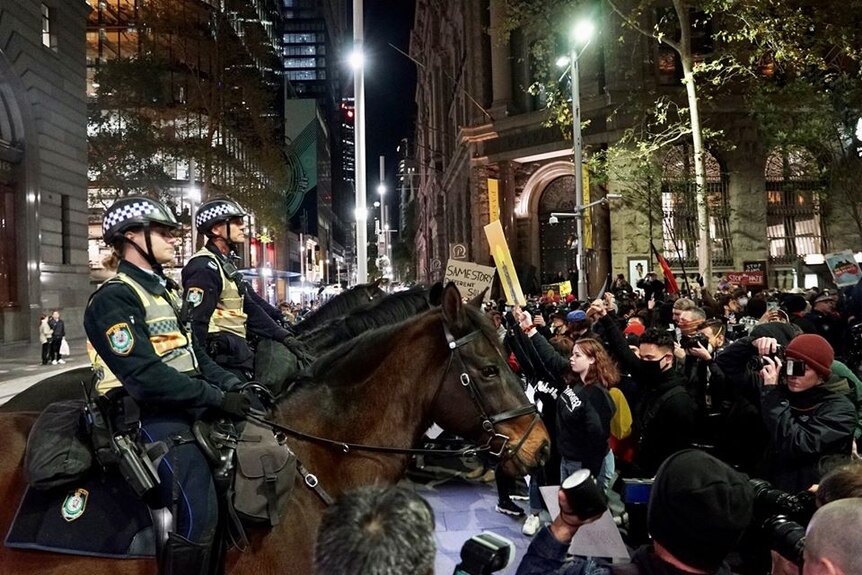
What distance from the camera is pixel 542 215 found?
32.0 meters

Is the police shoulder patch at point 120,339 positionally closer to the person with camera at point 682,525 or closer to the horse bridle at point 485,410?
the horse bridle at point 485,410

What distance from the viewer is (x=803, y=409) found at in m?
4.00

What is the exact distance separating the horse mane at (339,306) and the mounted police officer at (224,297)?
1.47m

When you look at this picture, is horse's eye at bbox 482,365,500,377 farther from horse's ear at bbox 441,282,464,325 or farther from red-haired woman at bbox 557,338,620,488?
red-haired woman at bbox 557,338,620,488

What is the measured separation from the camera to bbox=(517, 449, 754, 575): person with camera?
208 centimetres

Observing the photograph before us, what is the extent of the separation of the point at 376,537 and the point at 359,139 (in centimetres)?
1265

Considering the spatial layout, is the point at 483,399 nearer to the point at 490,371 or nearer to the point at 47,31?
the point at 490,371

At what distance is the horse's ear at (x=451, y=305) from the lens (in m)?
3.74

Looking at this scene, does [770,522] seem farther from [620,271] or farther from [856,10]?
[620,271]

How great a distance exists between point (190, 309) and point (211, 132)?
29177 millimetres

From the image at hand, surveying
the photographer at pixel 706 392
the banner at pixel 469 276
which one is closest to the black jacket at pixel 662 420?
the photographer at pixel 706 392

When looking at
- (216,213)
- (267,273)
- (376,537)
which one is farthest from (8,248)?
(376,537)

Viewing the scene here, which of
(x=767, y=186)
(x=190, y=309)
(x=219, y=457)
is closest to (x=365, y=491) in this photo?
(x=219, y=457)

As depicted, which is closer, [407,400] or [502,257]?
[407,400]
